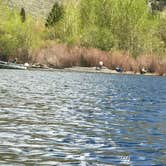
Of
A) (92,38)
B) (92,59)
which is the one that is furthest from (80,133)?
(92,38)

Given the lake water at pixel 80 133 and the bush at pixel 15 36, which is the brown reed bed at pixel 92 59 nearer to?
the bush at pixel 15 36

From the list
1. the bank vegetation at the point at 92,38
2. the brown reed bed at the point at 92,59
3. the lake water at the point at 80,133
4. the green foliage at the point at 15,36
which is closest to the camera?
the lake water at the point at 80,133

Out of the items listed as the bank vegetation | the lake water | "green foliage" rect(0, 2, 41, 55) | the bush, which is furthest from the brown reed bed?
the lake water

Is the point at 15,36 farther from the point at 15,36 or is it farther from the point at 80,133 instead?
the point at 80,133

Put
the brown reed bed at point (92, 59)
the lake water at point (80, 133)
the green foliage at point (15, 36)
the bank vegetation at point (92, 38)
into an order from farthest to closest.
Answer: the bank vegetation at point (92, 38)
the brown reed bed at point (92, 59)
the green foliage at point (15, 36)
the lake water at point (80, 133)

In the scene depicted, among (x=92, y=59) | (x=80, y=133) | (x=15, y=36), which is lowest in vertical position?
(x=80, y=133)

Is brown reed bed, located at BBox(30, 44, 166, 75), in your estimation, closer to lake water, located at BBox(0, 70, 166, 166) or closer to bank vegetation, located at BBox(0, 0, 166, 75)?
bank vegetation, located at BBox(0, 0, 166, 75)

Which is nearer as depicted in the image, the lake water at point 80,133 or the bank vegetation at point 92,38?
the lake water at point 80,133

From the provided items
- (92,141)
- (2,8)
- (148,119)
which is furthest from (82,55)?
(92,141)

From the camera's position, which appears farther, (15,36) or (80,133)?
(15,36)

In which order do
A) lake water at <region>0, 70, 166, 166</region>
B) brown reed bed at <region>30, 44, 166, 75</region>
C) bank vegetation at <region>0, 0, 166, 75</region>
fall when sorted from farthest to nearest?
bank vegetation at <region>0, 0, 166, 75</region>, brown reed bed at <region>30, 44, 166, 75</region>, lake water at <region>0, 70, 166, 166</region>

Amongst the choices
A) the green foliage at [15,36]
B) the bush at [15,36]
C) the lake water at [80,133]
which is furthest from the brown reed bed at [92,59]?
the lake water at [80,133]

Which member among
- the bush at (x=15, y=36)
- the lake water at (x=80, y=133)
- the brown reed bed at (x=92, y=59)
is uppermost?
the bush at (x=15, y=36)

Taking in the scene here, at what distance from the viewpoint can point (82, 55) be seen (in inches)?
4587
